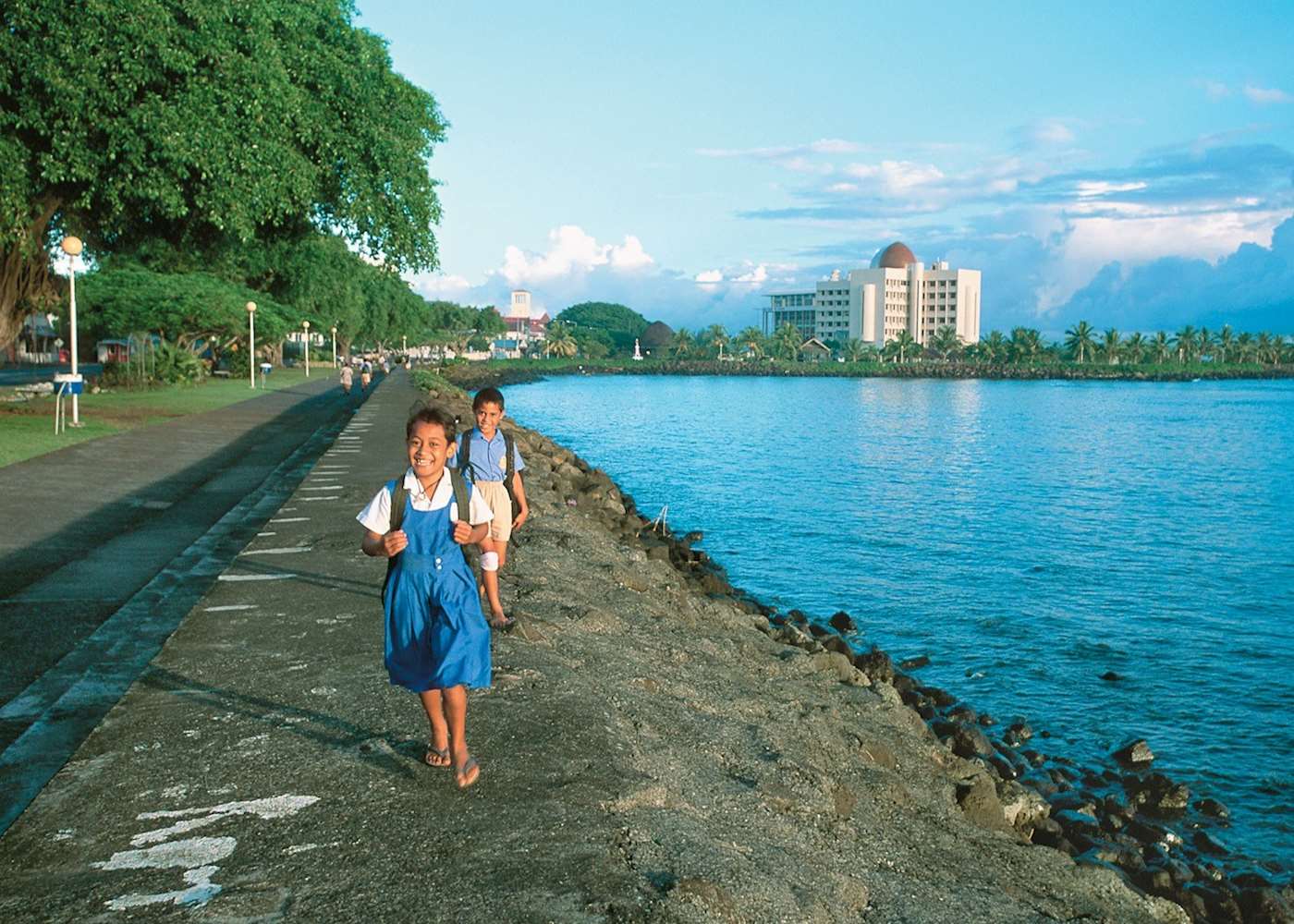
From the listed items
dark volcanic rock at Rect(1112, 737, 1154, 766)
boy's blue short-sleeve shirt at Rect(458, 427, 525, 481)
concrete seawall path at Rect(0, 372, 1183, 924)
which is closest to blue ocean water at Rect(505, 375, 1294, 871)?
dark volcanic rock at Rect(1112, 737, 1154, 766)

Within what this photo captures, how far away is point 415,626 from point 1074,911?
3084mm

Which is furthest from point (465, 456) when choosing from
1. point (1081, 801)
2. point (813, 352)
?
point (813, 352)

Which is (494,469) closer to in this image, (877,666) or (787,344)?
(877,666)

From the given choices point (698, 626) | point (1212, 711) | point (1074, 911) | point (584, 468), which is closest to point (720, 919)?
point (1074, 911)

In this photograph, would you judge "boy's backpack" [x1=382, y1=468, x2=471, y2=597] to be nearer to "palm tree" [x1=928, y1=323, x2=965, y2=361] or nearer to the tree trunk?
the tree trunk

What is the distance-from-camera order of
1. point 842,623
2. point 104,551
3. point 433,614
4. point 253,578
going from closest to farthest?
1. point 433,614
2. point 253,578
3. point 104,551
4. point 842,623

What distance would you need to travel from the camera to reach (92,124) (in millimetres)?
15773

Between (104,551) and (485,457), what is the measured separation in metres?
5.63

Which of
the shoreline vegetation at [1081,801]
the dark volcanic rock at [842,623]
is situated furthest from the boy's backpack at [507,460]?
the dark volcanic rock at [842,623]

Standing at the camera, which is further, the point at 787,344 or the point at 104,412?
the point at 787,344

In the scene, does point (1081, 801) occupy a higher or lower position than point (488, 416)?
lower

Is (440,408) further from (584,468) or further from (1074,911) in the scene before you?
(584,468)

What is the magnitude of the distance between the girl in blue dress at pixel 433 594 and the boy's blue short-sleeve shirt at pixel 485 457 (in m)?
2.70

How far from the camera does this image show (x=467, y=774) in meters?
4.48
